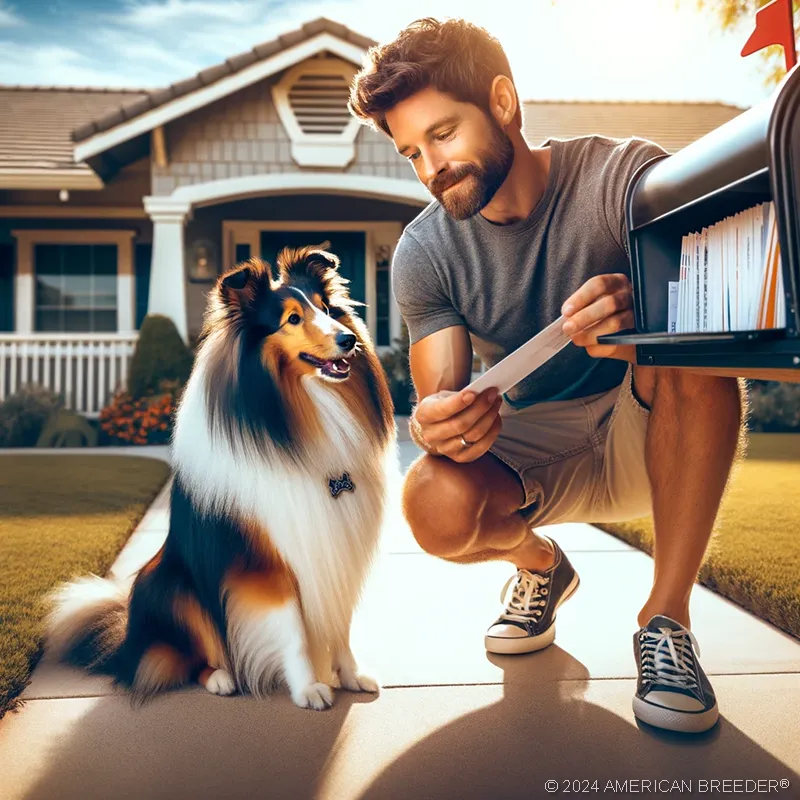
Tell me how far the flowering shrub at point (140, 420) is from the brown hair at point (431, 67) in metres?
6.72

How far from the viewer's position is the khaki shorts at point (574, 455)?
2.55 m

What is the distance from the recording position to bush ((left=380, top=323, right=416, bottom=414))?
31.9ft

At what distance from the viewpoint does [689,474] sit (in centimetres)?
225

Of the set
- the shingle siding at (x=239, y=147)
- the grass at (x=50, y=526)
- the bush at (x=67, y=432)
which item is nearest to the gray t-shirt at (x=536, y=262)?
the grass at (x=50, y=526)

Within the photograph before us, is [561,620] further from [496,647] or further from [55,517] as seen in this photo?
[55,517]

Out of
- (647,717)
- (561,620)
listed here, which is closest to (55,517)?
(561,620)

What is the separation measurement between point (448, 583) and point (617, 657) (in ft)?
3.33

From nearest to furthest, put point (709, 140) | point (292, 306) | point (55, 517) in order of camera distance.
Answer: point (709, 140) < point (292, 306) < point (55, 517)

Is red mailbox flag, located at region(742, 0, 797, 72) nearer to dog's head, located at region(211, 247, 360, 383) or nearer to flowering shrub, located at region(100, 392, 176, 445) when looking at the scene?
dog's head, located at region(211, 247, 360, 383)

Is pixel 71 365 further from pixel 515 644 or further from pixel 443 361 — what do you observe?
pixel 515 644

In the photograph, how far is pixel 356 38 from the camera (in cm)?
938

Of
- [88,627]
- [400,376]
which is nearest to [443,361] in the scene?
[88,627]

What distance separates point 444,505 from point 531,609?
47cm

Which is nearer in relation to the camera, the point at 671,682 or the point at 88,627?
the point at 671,682
